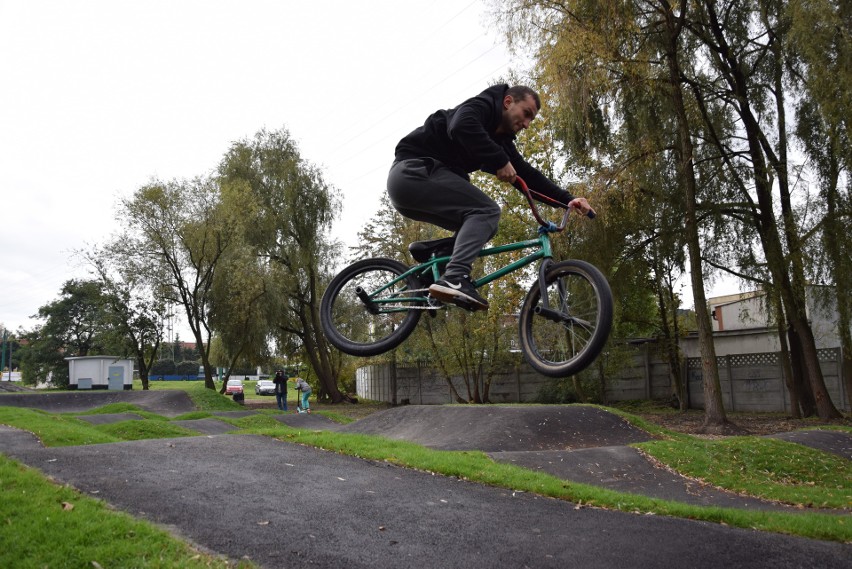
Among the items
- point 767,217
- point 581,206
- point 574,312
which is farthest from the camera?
point 767,217

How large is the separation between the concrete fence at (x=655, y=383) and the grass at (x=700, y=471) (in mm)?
7172

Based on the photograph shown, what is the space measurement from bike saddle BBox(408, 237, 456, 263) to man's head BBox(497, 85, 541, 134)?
0.84 metres

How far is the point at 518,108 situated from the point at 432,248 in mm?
1110

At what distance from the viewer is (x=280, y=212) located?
3191cm

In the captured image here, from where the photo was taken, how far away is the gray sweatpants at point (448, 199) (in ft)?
13.1

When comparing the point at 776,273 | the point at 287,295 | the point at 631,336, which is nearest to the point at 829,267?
the point at 776,273

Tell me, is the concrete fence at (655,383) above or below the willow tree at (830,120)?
below

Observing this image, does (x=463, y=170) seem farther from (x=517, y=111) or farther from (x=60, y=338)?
(x=60, y=338)

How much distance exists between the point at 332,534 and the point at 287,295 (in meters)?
26.5

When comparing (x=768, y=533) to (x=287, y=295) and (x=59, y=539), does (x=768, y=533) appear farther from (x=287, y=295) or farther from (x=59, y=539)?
(x=287, y=295)

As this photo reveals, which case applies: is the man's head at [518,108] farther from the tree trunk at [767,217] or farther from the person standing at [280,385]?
the person standing at [280,385]

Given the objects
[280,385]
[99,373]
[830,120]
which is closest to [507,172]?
Answer: [830,120]

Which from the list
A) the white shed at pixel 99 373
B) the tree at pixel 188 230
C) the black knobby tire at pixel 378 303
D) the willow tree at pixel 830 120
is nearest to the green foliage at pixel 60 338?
the white shed at pixel 99 373

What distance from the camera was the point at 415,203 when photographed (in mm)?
4141
